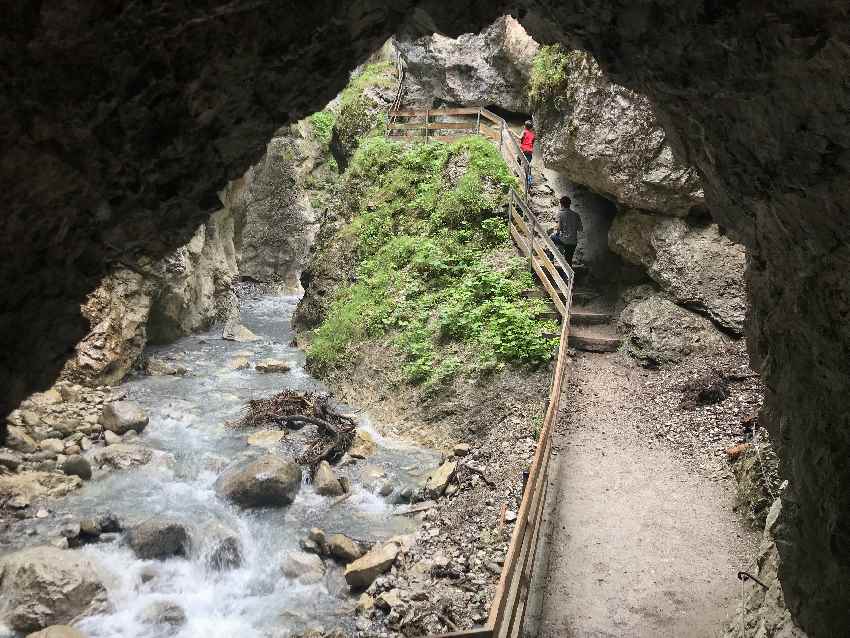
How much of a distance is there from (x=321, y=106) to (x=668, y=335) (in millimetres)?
10302

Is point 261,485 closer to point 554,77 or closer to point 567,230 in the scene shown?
point 567,230

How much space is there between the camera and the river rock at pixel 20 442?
38.2 ft

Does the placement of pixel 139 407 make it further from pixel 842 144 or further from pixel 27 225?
→ pixel 842 144

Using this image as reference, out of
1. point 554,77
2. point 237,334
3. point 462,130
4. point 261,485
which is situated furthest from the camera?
point 237,334

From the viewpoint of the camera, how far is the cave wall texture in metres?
3.54

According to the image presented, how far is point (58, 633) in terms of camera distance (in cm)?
720

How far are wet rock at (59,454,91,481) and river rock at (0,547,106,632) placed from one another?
2798mm

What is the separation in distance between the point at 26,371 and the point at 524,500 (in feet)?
16.7

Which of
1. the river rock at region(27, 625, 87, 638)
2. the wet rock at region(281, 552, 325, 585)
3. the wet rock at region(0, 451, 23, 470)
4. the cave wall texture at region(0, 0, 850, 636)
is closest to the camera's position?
the cave wall texture at region(0, 0, 850, 636)

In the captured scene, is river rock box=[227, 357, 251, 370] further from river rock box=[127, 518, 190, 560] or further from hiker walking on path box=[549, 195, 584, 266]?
hiker walking on path box=[549, 195, 584, 266]

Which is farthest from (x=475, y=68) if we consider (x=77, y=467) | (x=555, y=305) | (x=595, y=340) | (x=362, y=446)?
(x=77, y=467)

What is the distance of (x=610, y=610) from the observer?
6.77m

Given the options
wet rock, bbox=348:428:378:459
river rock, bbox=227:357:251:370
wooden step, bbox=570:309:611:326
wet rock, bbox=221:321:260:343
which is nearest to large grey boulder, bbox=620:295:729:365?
wooden step, bbox=570:309:611:326

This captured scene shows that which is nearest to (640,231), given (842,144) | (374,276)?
(374,276)
